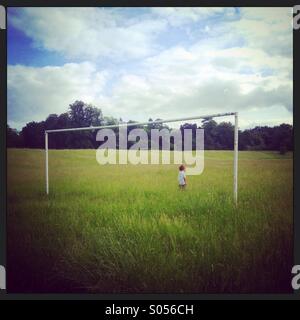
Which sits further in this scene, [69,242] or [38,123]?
[38,123]

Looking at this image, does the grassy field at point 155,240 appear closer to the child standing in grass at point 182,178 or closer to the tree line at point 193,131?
the tree line at point 193,131

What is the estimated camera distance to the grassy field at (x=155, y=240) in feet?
6.36

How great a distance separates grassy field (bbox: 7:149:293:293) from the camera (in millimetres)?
1938

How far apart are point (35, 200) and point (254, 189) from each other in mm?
3703

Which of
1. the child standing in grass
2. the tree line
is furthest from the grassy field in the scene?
the child standing in grass

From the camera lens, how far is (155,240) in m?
2.33

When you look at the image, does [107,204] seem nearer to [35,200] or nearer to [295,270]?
[35,200]

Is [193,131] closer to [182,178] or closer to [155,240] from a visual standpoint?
[182,178]

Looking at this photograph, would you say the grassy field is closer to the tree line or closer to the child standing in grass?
the tree line

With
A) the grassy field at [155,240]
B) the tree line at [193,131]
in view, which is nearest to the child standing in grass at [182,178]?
the grassy field at [155,240]

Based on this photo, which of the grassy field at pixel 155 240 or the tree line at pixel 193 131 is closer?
the grassy field at pixel 155 240

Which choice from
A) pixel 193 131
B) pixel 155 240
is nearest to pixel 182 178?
pixel 193 131

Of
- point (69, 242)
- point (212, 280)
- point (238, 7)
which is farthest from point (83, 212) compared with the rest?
point (238, 7)

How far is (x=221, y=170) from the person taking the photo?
4.71 meters
